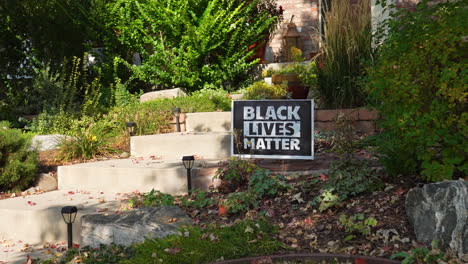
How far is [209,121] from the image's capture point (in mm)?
7828

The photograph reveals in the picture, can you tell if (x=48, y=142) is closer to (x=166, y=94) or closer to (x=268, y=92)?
(x=166, y=94)

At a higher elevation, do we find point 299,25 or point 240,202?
point 299,25

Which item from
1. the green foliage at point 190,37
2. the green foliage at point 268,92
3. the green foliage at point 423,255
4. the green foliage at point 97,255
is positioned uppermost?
the green foliage at point 190,37

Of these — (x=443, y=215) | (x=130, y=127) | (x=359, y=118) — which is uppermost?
(x=359, y=118)

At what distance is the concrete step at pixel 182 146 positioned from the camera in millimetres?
6609

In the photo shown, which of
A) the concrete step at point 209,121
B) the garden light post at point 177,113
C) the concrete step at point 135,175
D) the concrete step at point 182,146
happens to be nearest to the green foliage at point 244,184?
the concrete step at point 135,175

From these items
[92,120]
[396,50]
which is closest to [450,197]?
[396,50]

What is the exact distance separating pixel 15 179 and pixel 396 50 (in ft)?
13.7

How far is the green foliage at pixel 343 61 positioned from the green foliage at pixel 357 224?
2.91 metres

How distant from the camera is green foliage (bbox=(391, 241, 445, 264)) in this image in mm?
3441

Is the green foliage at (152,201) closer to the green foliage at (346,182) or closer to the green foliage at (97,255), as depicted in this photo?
the green foliage at (97,255)

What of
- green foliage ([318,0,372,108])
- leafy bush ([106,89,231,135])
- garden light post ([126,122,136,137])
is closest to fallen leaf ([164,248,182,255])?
green foliage ([318,0,372,108])

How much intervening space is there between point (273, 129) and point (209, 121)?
7.89ft

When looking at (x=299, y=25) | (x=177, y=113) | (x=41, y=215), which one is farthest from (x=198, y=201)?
(x=299, y=25)
